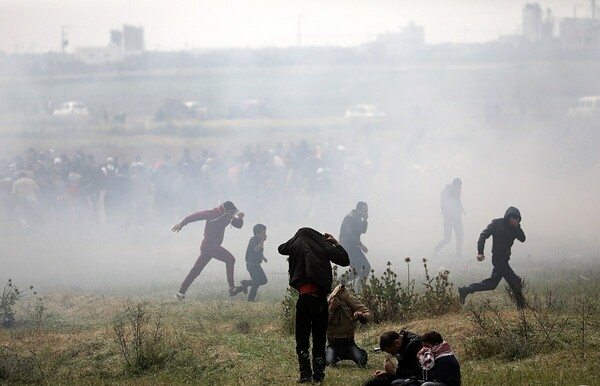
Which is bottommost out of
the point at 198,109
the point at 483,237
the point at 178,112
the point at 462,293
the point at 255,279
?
the point at 255,279

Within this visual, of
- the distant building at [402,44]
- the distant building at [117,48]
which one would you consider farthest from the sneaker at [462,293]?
the distant building at [117,48]

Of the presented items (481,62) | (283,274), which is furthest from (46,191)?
(481,62)

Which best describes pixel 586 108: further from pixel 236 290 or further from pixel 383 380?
pixel 383 380

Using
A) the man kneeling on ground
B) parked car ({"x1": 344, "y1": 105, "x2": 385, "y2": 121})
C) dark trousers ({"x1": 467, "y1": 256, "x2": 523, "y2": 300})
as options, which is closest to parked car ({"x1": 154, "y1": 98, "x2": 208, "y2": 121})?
parked car ({"x1": 344, "y1": 105, "x2": 385, "y2": 121})

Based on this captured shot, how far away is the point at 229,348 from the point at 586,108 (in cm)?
3680

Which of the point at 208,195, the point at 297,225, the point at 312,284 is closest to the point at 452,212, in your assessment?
the point at 297,225

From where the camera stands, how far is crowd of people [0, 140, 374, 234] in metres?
30.9

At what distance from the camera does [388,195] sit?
127ft

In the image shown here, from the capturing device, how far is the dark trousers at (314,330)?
11820 millimetres

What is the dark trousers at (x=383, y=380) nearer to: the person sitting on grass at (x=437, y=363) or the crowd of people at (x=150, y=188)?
the person sitting on grass at (x=437, y=363)

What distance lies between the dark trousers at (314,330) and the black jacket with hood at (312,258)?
0.14 metres

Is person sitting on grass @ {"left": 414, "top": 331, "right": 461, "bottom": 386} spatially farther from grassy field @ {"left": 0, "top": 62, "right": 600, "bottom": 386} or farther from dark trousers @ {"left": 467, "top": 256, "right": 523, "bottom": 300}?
dark trousers @ {"left": 467, "top": 256, "right": 523, "bottom": 300}

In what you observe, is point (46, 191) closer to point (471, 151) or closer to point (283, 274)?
point (283, 274)

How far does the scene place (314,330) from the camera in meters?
12.0
